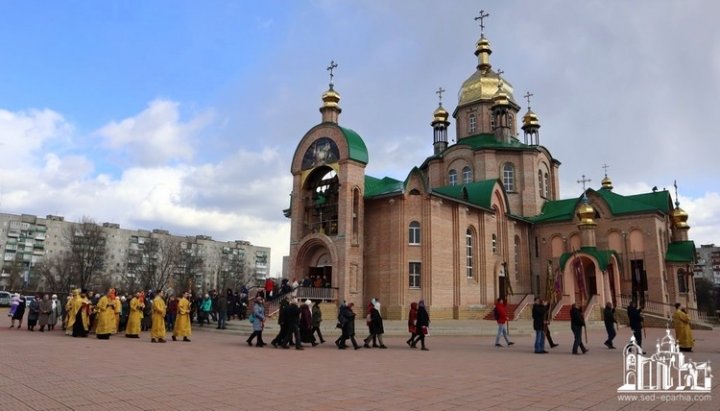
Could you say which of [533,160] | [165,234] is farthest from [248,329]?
[165,234]

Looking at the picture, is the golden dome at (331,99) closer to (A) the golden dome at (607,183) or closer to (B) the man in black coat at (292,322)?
(B) the man in black coat at (292,322)

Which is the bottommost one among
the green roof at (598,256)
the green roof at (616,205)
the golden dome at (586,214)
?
the green roof at (598,256)

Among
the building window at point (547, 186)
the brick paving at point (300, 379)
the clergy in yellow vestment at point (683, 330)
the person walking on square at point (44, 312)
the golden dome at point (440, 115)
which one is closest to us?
the brick paving at point (300, 379)

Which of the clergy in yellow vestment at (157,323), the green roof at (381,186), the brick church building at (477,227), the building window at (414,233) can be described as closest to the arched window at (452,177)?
the brick church building at (477,227)

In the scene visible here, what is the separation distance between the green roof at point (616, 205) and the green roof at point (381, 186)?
14165 mm

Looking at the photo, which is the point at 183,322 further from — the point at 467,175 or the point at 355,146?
the point at 467,175

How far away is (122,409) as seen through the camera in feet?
18.9

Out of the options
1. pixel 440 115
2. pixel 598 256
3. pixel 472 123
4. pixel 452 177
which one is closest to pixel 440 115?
pixel 440 115

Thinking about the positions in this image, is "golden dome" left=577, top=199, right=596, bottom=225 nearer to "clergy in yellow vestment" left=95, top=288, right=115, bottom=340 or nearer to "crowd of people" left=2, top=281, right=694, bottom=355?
"crowd of people" left=2, top=281, right=694, bottom=355

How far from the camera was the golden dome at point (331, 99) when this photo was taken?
29.4m

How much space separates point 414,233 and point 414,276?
232cm

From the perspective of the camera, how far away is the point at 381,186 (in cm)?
2919

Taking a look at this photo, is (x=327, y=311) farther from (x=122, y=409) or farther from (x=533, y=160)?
(x=533, y=160)

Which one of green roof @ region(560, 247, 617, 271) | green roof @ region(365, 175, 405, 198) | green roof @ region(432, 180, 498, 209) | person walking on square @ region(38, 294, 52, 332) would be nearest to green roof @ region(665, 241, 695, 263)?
green roof @ region(560, 247, 617, 271)
